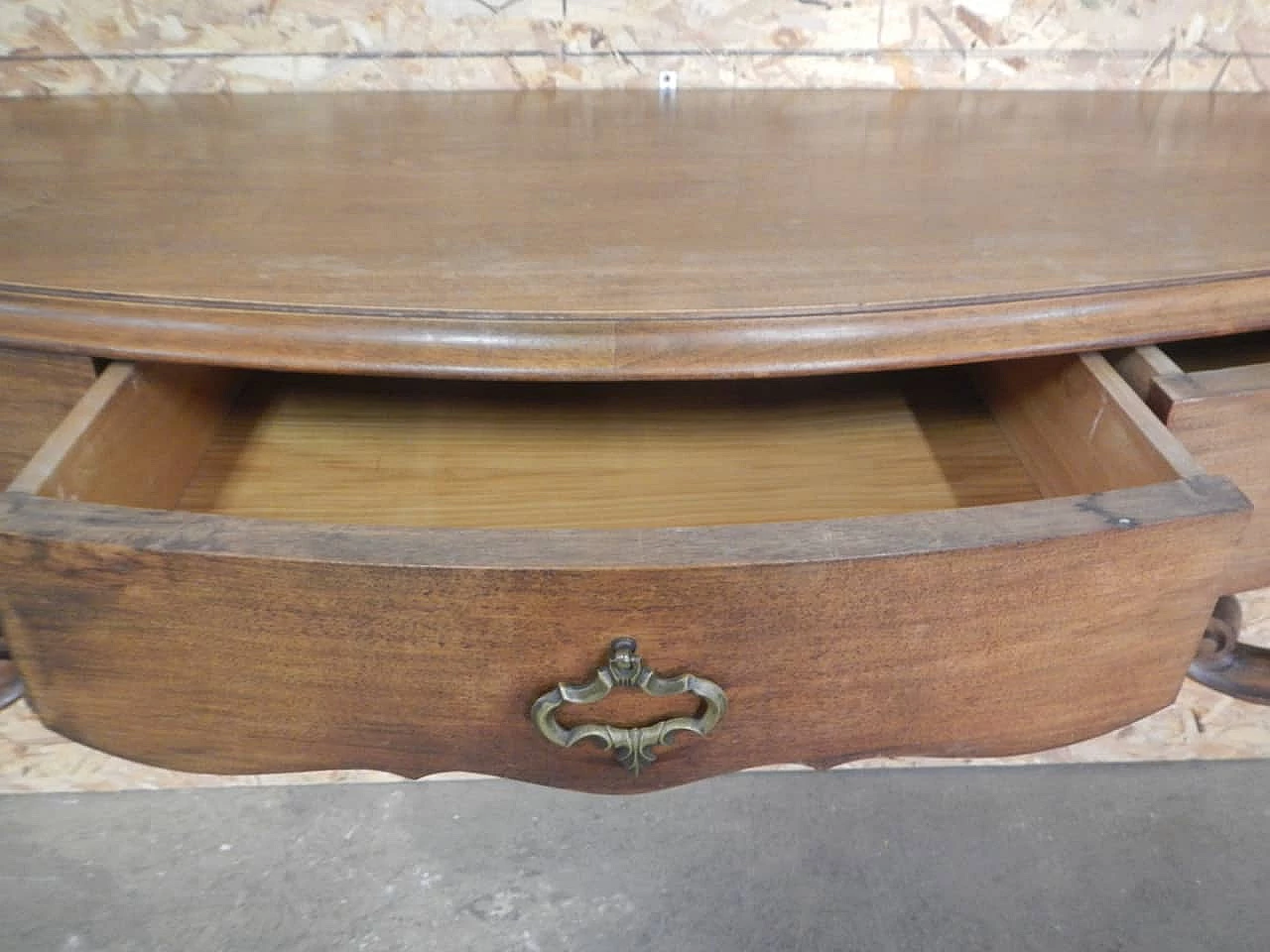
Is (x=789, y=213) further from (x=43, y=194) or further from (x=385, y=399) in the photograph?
(x=43, y=194)

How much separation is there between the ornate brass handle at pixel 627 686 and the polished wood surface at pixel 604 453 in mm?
135

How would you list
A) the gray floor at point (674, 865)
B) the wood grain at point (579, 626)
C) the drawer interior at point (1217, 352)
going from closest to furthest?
the wood grain at point (579, 626) < the drawer interior at point (1217, 352) < the gray floor at point (674, 865)

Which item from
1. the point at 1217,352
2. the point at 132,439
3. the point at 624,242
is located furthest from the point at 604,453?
the point at 1217,352

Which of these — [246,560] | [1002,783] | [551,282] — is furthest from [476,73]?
[1002,783]

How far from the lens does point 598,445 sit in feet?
2.04

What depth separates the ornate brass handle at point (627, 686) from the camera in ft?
Answer: 1.35

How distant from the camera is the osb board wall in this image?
0.83 meters

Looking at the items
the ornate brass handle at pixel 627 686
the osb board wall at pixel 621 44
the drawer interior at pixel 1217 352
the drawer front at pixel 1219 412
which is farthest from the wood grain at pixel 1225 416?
the osb board wall at pixel 621 44

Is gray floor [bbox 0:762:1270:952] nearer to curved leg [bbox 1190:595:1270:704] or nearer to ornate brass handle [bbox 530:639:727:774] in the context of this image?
curved leg [bbox 1190:595:1270:704]

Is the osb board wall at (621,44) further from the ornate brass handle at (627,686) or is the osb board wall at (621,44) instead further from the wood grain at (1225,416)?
the ornate brass handle at (627,686)

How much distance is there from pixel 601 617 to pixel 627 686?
0.13 ft

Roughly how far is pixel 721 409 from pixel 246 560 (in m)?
0.34

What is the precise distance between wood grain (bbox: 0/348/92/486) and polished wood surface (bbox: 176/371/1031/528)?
0.25 feet

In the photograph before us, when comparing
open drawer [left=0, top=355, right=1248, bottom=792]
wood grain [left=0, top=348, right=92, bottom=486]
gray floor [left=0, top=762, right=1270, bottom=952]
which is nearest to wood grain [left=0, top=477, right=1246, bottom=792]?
open drawer [left=0, top=355, right=1248, bottom=792]
